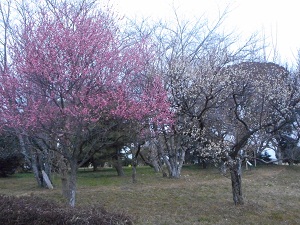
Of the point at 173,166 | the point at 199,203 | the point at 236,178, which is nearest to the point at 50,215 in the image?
the point at 236,178

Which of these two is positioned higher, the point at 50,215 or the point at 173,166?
the point at 173,166

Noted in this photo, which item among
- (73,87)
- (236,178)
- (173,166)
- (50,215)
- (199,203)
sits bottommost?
(199,203)

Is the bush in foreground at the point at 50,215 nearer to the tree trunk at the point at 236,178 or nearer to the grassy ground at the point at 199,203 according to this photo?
the grassy ground at the point at 199,203

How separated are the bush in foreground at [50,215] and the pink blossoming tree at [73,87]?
2135 mm

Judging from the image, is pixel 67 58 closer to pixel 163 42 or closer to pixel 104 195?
pixel 104 195

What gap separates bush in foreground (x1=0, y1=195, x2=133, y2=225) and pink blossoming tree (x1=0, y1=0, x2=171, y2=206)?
7.01ft

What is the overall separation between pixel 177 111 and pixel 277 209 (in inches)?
138

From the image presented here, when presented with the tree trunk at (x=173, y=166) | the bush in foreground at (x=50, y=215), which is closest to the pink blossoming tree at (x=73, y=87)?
the bush in foreground at (x=50, y=215)

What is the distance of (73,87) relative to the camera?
8141 millimetres

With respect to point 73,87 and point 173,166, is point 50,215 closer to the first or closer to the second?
point 73,87

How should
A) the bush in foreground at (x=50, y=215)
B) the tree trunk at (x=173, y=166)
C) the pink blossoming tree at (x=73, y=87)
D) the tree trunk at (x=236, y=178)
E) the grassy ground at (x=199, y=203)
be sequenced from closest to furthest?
the bush in foreground at (x=50, y=215)
the pink blossoming tree at (x=73, y=87)
the grassy ground at (x=199, y=203)
the tree trunk at (x=236, y=178)
the tree trunk at (x=173, y=166)

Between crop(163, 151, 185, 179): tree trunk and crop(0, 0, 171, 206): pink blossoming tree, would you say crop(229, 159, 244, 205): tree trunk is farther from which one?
crop(163, 151, 185, 179): tree trunk

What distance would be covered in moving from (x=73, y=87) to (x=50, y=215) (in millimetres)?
3277

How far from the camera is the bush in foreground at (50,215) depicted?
5.29 meters
